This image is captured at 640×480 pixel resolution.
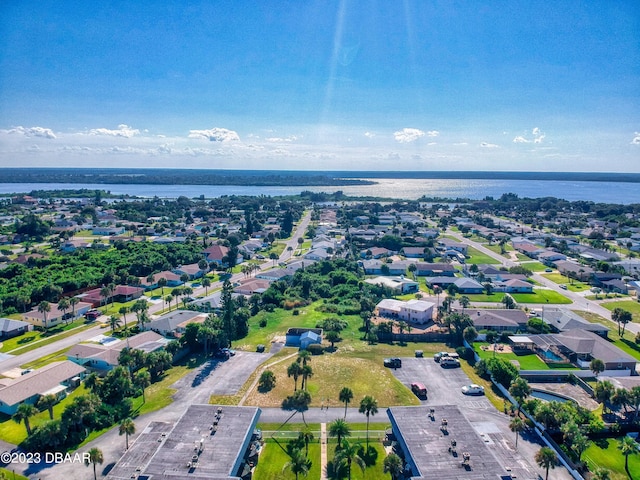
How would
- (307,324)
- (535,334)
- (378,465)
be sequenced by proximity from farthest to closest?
(307,324) < (535,334) < (378,465)

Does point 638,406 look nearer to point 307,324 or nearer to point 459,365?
point 459,365

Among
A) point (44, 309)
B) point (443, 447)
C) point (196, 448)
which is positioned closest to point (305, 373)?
point (196, 448)

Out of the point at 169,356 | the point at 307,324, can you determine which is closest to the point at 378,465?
the point at 169,356

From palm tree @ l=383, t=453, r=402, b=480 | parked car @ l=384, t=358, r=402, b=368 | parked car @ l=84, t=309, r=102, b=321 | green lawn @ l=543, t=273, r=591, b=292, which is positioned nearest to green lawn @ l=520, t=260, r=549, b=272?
green lawn @ l=543, t=273, r=591, b=292

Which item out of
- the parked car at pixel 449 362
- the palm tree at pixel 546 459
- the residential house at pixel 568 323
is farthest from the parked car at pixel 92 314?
the residential house at pixel 568 323

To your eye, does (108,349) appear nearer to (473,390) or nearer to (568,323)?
(473,390)

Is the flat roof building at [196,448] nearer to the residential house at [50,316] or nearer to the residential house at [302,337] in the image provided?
the residential house at [302,337]
